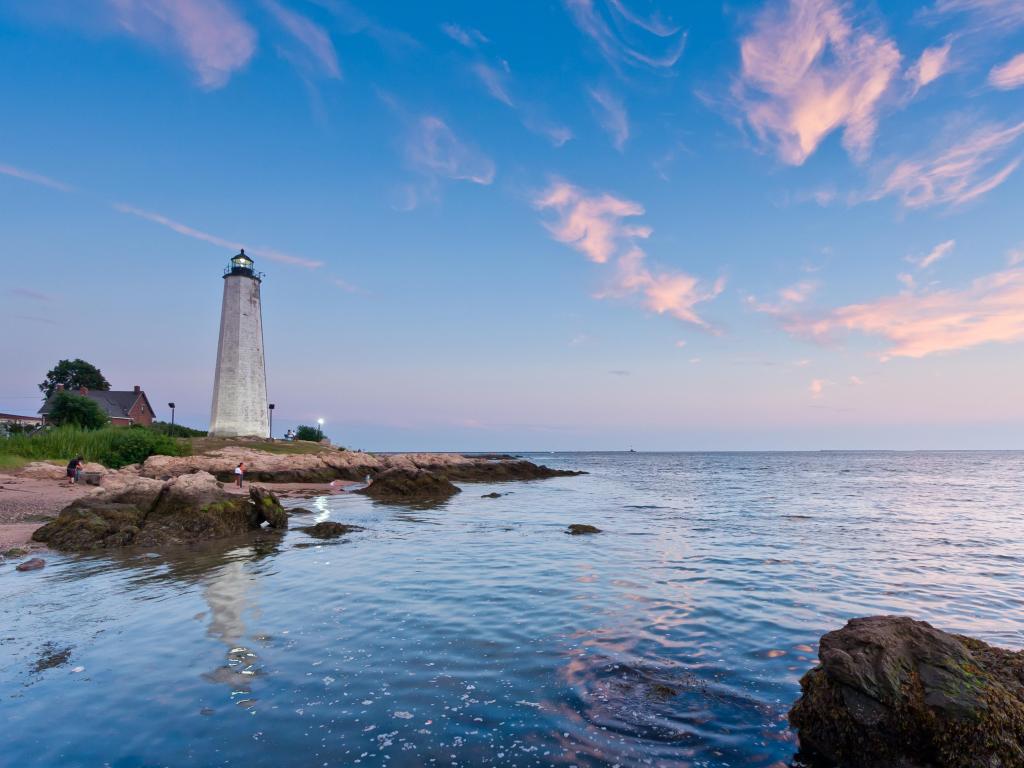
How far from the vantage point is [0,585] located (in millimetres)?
12180

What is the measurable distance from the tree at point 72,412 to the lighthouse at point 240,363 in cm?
1065

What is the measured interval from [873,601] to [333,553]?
14.2 metres

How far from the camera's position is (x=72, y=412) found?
5247 centimetres

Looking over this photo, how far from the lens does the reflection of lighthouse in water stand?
726cm

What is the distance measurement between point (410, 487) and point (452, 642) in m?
29.7

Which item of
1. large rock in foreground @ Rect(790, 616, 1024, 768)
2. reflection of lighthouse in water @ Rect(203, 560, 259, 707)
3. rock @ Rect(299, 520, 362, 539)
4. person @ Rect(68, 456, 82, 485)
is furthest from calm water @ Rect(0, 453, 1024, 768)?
person @ Rect(68, 456, 82, 485)

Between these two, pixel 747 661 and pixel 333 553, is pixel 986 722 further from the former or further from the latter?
pixel 333 553

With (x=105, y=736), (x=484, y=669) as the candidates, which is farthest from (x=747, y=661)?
(x=105, y=736)

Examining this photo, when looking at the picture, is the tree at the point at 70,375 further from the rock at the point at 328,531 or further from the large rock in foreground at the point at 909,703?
the large rock in foreground at the point at 909,703

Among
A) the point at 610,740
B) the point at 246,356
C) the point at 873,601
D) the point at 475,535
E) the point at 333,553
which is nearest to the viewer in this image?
the point at 610,740

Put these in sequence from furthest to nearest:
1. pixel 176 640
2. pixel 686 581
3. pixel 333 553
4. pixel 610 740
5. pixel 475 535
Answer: pixel 475 535 < pixel 333 553 < pixel 686 581 < pixel 176 640 < pixel 610 740

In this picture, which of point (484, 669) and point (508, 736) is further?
point (484, 669)

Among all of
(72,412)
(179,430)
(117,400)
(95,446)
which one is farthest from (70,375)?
(95,446)

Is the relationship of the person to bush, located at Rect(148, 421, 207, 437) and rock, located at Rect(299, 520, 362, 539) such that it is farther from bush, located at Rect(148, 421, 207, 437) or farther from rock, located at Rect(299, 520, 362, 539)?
bush, located at Rect(148, 421, 207, 437)
